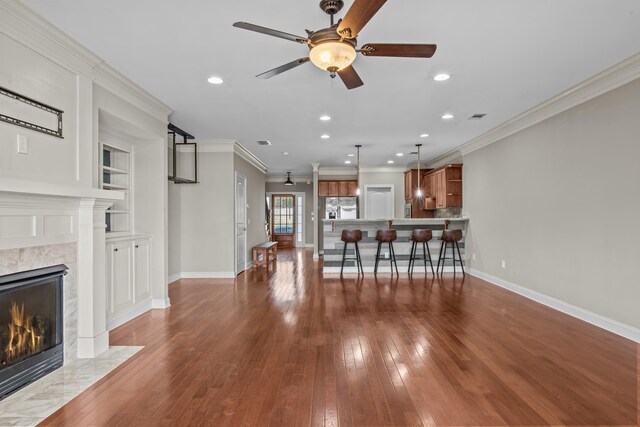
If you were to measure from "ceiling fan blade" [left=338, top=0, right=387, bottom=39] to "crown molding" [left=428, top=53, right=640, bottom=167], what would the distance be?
290cm

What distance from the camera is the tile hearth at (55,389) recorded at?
2.03 meters

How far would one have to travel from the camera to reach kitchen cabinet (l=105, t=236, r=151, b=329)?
12.0 ft

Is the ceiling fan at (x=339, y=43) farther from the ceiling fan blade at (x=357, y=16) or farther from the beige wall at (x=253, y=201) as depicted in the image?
the beige wall at (x=253, y=201)

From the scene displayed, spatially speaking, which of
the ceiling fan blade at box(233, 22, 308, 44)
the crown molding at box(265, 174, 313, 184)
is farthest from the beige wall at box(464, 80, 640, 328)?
the crown molding at box(265, 174, 313, 184)

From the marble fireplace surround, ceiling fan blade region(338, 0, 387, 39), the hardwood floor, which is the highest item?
ceiling fan blade region(338, 0, 387, 39)

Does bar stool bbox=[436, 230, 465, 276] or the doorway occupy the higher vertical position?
the doorway

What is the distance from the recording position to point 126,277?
3918 mm

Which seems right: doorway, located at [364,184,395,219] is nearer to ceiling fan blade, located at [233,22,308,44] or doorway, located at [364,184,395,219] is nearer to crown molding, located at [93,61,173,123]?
crown molding, located at [93,61,173,123]

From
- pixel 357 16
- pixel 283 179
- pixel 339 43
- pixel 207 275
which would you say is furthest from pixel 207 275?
pixel 283 179

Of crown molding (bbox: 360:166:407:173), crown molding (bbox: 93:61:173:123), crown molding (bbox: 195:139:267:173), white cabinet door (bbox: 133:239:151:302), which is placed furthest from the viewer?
crown molding (bbox: 360:166:407:173)

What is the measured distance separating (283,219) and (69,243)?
985 cm

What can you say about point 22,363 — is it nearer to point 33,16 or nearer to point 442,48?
point 33,16

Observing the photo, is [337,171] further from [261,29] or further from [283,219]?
[261,29]

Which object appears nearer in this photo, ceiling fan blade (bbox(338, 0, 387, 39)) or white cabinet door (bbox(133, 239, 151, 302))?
ceiling fan blade (bbox(338, 0, 387, 39))
